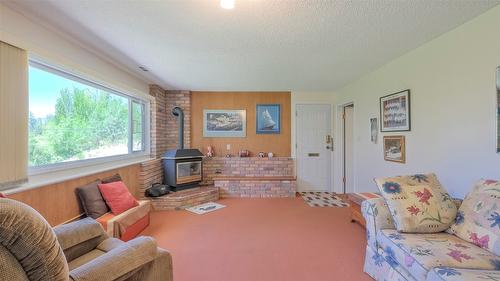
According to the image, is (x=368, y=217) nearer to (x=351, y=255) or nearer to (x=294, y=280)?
(x=351, y=255)

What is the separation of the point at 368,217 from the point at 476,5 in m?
1.89

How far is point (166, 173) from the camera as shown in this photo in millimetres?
4215

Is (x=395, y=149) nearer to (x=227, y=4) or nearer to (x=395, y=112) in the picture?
(x=395, y=112)

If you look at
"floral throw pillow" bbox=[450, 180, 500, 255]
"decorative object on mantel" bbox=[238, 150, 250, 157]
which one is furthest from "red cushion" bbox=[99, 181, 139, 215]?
"floral throw pillow" bbox=[450, 180, 500, 255]

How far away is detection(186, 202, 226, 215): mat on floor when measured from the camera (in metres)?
3.59

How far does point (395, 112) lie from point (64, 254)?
3.44 metres

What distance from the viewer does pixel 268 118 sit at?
4930 millimetres

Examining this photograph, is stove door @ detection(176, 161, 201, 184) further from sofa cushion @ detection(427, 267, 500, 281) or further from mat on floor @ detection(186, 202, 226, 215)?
sofa cushion @ detection(427, 267, 500, 281)

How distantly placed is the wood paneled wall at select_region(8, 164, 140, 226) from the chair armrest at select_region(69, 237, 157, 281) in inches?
A: 47.3

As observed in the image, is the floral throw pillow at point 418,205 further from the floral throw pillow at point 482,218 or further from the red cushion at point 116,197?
the red cushion at point 116,197

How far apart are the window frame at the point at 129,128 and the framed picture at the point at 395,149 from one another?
385cm

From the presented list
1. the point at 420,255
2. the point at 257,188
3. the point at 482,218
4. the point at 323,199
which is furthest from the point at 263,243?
the point at 323,199

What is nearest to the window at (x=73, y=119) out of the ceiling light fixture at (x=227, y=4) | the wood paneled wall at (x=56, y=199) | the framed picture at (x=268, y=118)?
the wood paneled wall at (x=56, y=199)

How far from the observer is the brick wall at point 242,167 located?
479 centimetres
